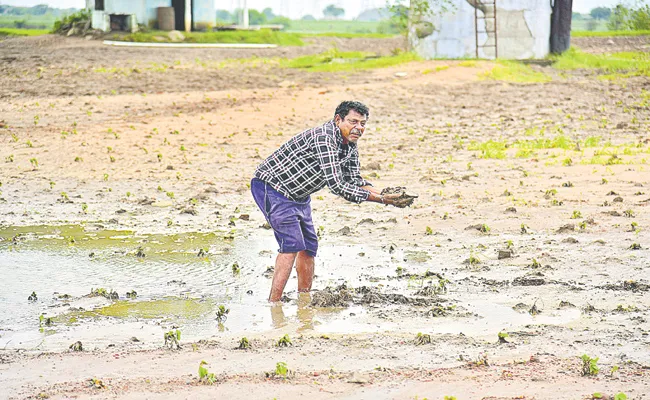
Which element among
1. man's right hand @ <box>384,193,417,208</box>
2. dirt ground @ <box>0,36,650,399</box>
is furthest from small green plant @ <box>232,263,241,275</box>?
man's right hand @ <box>384,193,417,208</box>

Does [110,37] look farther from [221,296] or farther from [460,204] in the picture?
[221,296]

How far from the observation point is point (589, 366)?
4.95 m

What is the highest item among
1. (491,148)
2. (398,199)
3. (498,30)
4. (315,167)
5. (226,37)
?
(498,30)

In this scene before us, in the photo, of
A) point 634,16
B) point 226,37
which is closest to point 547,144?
point 634,16

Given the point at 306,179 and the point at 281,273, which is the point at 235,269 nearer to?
the point at 281,273

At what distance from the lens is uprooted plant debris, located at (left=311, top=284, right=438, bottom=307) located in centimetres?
680

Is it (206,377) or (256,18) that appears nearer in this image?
(206,377)

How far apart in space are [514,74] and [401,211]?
14.1 metres

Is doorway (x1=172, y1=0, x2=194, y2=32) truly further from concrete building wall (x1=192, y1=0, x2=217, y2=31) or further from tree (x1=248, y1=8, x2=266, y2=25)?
tree (x1=248, y1=8, x2=266, y2=25)

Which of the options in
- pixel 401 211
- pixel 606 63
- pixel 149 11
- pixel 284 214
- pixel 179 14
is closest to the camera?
pixel 284 214

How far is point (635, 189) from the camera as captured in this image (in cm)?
1063

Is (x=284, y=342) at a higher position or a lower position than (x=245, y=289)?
higher

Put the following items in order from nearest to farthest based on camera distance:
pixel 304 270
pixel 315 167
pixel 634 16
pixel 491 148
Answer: pixel 315 167 < pixel 304 270 < pixel 491 148 < pixel 634 16

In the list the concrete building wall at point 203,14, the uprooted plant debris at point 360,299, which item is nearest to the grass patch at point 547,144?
the uprooted plant debris at point 360,299
